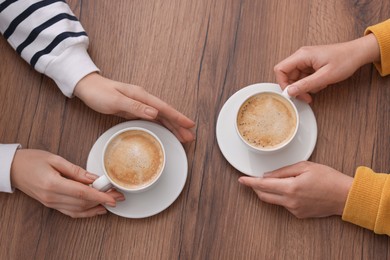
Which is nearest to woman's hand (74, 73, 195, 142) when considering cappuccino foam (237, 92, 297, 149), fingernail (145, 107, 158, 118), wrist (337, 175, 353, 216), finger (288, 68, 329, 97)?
fingernail (145, 107, 158, 118)

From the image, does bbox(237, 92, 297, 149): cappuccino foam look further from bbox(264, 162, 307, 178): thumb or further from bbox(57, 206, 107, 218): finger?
bbox(57, 206, 107, 218): finger

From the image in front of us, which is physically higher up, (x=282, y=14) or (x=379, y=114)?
(x=282, y=14)

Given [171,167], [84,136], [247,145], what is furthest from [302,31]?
[84,136]

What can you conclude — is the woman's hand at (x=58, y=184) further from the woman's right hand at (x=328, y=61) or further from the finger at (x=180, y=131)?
the woman's right hand at (x=328, y=61)

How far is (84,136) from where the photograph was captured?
1.14 m

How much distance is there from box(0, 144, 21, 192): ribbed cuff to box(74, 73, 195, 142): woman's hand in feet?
0.62

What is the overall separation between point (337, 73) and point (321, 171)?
219mm

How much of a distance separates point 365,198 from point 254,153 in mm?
248

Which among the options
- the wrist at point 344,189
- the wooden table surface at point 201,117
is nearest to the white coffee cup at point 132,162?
the wooden table surface at point 201,117

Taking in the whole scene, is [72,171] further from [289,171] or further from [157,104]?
[289,171]

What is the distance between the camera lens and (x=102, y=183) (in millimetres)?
1018

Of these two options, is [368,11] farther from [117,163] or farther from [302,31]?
[117,163]

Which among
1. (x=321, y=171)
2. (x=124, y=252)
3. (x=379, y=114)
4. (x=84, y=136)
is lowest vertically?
(x=124, y=252)

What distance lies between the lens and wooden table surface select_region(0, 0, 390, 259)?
1086 mm
